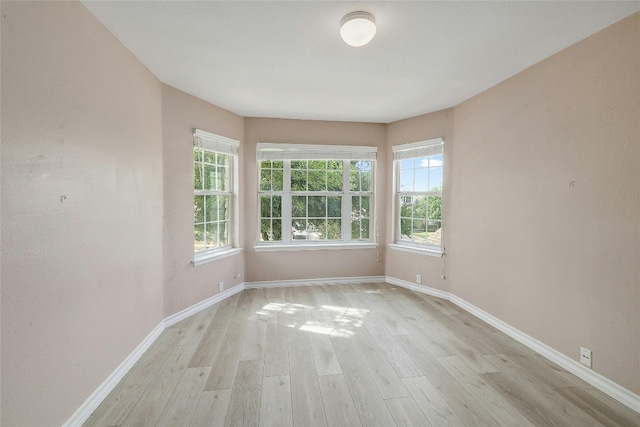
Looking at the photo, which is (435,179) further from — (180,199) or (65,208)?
(65,208)

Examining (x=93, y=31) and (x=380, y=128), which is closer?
(x=93, y=31)

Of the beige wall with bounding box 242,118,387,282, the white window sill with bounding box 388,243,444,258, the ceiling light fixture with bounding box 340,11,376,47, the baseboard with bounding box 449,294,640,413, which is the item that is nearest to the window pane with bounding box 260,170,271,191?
the beige wall with bounding box 242,118,387,282

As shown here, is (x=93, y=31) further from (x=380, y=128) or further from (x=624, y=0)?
(x=380, y=128)

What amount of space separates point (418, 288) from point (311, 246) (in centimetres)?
166

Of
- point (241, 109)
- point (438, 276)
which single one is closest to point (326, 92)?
point (241, 109)

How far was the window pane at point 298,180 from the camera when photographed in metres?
4.46

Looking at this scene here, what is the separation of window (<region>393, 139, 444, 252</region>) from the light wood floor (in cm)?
122

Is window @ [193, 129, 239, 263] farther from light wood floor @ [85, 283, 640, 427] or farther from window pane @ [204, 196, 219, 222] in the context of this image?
light wood floor @ [85, 283, 640, 427]

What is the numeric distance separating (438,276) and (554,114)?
231 centimetres

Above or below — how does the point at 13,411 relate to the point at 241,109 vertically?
below

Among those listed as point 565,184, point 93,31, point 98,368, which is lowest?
point 98,368

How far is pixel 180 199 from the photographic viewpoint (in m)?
3.22

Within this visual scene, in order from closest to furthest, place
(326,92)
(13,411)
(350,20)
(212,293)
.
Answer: (13,411)
(350,20)
(326,92)
(212,293)

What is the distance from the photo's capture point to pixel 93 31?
1903 millimetres
